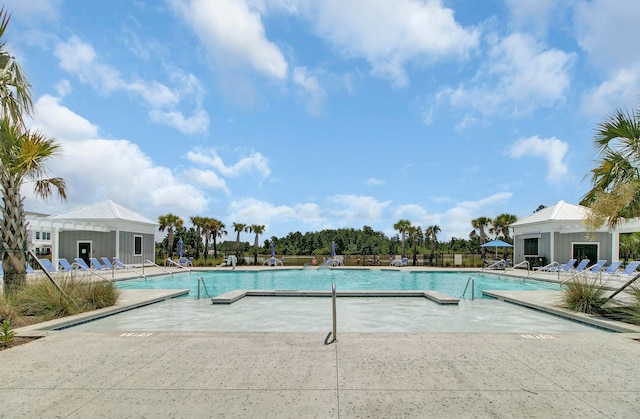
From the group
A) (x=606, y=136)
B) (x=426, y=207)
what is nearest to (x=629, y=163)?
(x=606, y=136)

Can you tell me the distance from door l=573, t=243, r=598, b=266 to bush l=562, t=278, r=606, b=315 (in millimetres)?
15425

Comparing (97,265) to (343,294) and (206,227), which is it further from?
(343,294)

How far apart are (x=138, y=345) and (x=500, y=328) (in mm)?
5854

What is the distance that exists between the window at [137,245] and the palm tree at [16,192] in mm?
17446

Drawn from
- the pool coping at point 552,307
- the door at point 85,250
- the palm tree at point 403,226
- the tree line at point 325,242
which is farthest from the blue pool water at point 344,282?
the tree line at point 325,242

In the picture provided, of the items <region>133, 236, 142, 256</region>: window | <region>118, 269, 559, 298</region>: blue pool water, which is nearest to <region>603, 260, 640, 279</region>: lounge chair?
<region>118, 269, 559, 298</region>: blue pool water

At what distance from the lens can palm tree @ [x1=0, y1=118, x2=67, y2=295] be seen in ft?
22.7

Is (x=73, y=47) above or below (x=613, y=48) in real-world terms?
above

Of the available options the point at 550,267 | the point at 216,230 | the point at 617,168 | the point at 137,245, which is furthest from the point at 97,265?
the point at 550,267

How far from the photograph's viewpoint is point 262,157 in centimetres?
2114

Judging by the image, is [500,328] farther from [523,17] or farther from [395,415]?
[523,17]

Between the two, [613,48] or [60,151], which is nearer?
[60,151]

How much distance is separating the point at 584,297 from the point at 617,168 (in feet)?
8.55

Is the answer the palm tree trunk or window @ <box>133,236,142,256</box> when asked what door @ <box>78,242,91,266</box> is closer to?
window @ <box>133,236,142,256</box>
